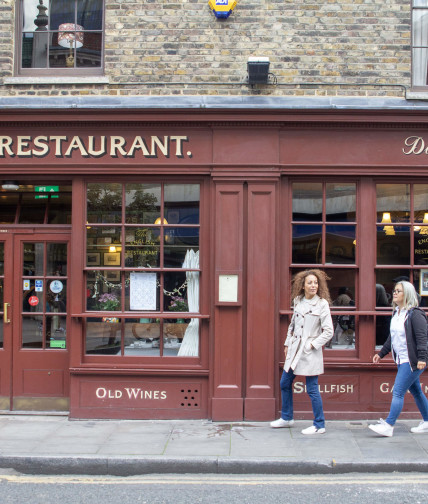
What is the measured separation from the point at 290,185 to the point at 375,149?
1.17 meters

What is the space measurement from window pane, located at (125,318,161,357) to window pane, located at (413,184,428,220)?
3730 millimetres

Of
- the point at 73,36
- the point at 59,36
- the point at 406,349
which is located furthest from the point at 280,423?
the point at 59,36

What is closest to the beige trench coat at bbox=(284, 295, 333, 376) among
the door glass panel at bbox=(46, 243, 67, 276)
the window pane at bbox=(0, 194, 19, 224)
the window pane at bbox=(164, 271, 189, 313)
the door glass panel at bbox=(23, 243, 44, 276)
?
the window pane at bbox=(164, 271, 189, 313)

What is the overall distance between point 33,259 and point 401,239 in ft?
16.3

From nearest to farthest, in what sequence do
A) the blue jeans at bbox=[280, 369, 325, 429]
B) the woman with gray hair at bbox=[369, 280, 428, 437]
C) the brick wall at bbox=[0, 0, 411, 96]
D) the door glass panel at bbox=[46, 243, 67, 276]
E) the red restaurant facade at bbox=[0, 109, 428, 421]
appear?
the woman with gray hair at bbox=[369, 280, 428, 437] < the blue jeans at bbox=[280, 369, 325, 429] < the red restaurant facade at bbox=[0, 109, 428, 421] < the brick wall at bbox=[0, 0, 411, 96] < the door glass panel at bbox=[46, 243, 67, 276]

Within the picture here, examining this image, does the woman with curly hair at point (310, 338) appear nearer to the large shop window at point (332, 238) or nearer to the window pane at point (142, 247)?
the large shop window at point (332, 238)

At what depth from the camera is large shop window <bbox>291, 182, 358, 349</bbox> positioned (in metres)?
7.09

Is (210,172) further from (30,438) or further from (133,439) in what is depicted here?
(30,438)

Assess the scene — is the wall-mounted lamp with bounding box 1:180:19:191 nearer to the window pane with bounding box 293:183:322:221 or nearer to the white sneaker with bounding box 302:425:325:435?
the window pane with bounding box 293:183:322:221

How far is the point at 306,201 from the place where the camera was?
713 centimetres

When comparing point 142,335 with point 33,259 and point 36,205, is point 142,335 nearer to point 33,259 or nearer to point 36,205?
point 33,259

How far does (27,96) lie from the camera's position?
7.12 meters

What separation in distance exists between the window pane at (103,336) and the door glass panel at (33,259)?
1.07 meters

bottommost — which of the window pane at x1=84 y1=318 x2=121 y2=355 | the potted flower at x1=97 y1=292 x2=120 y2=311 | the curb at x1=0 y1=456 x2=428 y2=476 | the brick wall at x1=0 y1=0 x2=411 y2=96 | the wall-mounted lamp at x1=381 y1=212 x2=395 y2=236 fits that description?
the curb at x1=0 y1=456 x2=428 y2=476
